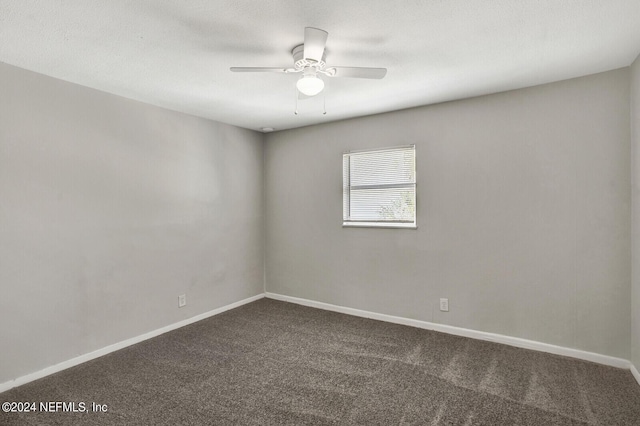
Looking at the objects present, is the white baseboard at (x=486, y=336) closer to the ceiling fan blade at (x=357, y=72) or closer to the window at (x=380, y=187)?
the window at (x=380, y=187)

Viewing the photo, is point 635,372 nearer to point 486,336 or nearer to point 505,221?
point 486,336

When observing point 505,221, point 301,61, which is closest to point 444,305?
point 505,221

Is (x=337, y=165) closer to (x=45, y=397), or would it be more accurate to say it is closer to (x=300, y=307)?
(x=300, y=307)

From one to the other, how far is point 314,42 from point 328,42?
10.3 inches

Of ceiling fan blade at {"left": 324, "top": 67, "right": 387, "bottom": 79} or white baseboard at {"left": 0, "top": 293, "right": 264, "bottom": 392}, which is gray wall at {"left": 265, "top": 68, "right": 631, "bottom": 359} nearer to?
white baseboard at {"left": 0, "top": 293, "right": 264, "bottom": 392}

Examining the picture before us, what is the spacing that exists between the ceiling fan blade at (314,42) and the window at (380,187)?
1.95 m

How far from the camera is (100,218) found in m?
3.04

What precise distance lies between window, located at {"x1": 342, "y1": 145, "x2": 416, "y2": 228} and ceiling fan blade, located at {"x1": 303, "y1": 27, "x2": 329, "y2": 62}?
6.41 ft

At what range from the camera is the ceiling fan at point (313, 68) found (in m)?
1.94

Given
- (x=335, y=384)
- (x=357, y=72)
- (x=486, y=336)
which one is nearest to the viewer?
(x=357, y=72)

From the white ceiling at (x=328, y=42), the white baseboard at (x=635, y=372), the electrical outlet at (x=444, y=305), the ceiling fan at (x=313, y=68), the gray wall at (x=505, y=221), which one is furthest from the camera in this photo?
the electrical outlet at (x=444, y=305)

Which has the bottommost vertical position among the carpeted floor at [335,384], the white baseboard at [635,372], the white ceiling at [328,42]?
the carpeted floor at [335,384]

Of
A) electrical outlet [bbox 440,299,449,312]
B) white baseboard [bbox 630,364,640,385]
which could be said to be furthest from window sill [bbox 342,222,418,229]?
white baseboard [bbox 630,364,640,385]

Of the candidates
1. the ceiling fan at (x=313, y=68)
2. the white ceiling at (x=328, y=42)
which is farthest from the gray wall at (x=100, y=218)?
the ceiling fan at (x=313, y=68)
